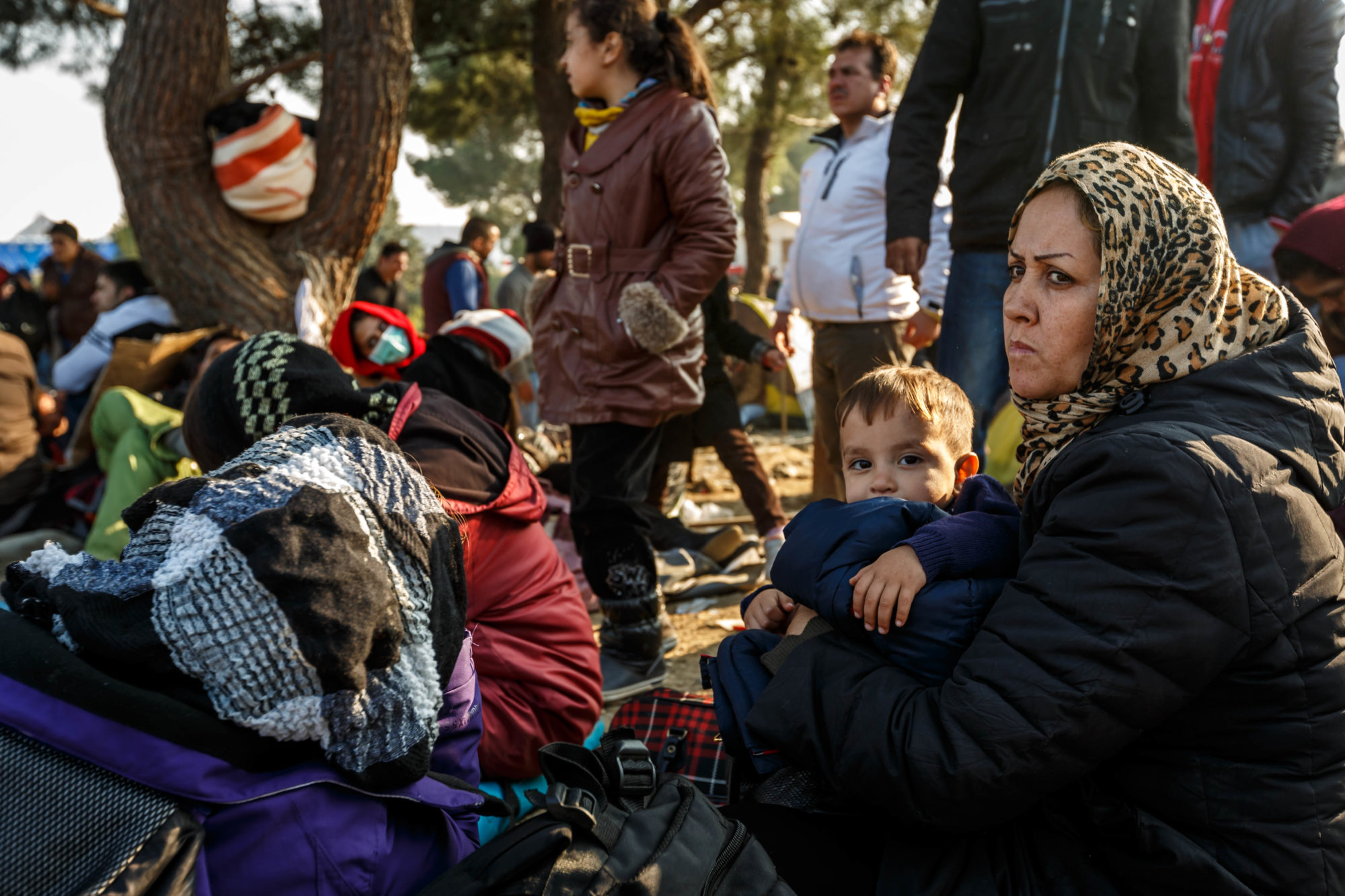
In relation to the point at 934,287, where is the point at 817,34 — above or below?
above

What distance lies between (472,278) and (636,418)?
14.2ft

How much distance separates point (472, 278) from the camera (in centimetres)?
730

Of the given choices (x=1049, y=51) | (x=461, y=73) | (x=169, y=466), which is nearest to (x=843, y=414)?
(x=1049, y=51)

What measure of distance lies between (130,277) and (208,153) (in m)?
0.94

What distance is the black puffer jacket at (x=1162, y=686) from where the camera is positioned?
4.16 feet

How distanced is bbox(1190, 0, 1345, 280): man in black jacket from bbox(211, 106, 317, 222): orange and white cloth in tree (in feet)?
16.0

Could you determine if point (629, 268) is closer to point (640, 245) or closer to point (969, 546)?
point (640, 245)

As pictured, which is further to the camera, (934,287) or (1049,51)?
(934,287)

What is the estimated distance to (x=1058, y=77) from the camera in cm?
317

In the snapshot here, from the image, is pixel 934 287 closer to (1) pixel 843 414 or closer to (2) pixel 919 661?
(1) pixel 843 414

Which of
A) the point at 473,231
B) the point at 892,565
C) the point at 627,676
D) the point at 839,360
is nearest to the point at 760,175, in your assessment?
the point at 473,231

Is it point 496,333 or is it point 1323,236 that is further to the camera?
point 496,333

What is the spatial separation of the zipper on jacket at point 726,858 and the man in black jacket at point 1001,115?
2.19 meters

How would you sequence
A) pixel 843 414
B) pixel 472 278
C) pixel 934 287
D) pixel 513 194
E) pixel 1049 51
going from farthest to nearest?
1. pixel 513 194
2. pixel 472 278
3. pixel 934 287
4. pixel 1049 51
5. pixel 843 414
